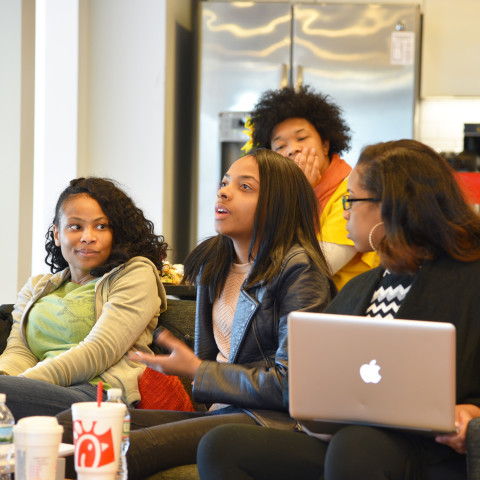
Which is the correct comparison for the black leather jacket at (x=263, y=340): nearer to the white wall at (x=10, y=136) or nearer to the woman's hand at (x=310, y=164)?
the woman's hand at (x=310, y=164)

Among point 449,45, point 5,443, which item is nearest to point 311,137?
point 5,443

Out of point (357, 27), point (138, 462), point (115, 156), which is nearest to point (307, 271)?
point (138, 462)

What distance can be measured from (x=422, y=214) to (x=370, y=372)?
39 cm

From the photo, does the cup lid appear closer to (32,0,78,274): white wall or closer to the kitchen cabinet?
(32,0,78,274): white wall

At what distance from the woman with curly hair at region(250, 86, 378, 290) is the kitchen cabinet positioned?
1798 mm

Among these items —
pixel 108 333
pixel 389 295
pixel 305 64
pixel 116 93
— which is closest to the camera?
pixel 389 295

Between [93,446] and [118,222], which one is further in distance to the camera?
[118,222]

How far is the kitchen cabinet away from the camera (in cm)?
444

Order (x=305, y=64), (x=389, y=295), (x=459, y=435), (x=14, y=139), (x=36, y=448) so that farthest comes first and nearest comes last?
1. (x=305, y=64)
2. (x=14, y=139)
3. (x=389, y=295)
4. (x=459, y=435)
5. (x=36, y=448)

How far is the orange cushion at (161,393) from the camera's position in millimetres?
2260

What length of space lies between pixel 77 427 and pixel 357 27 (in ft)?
11.0

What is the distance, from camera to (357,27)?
4.27 m

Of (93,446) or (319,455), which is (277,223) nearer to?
(319,455)

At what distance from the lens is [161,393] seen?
227 cm
